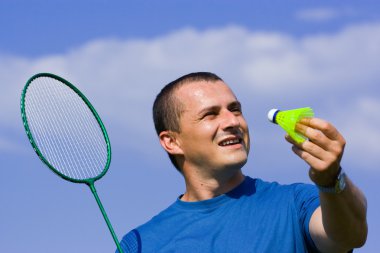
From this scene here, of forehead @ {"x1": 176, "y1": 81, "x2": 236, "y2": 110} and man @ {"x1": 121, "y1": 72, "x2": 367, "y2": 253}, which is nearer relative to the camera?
man @ {"x1": 121, "y1": 72, "x2": 367, "y2": 253}

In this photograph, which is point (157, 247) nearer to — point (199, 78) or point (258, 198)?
point (258, 198)

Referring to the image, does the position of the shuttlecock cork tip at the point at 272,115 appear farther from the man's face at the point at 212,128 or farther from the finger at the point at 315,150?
the man's face at the point at 212,128

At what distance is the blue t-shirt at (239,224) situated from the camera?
736cm

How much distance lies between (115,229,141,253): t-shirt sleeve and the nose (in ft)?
4.63

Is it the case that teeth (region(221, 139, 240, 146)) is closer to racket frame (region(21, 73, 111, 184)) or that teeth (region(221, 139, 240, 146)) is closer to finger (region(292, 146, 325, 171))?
racket frame (region(21, 73, 111, 184))

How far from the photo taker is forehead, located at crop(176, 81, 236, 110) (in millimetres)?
8305

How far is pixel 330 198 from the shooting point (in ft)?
20.8

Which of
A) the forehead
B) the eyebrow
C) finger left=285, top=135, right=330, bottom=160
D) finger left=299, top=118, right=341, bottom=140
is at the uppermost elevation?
the forehead

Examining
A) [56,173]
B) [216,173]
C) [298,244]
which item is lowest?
[298,244]

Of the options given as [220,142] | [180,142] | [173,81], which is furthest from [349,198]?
[173,81]

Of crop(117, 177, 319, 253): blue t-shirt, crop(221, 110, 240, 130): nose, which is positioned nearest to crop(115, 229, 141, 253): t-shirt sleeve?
crop(117, 177, 319, 253): blue t-shirt

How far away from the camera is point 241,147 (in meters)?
7.97

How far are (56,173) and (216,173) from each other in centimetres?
152

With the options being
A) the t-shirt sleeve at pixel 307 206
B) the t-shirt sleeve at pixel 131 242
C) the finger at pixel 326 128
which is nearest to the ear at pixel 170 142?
the t-shirt sleeve at pixel 131 242
